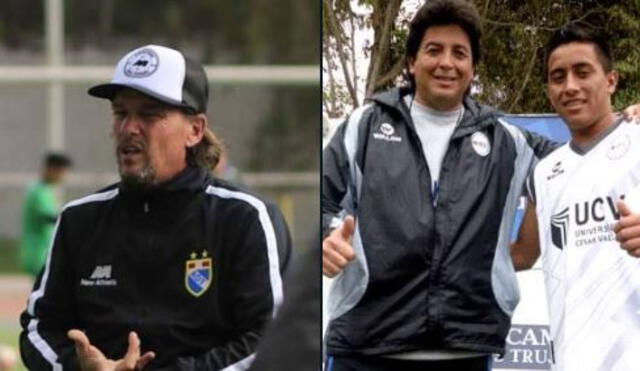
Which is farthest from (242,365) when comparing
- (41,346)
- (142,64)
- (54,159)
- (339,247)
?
(142,64)

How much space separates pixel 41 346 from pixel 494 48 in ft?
4.09

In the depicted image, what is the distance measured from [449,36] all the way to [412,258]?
1.63 feet

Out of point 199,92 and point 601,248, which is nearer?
point 601,248

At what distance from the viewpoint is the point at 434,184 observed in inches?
126

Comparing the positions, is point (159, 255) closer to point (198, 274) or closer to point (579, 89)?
point (198, 274)

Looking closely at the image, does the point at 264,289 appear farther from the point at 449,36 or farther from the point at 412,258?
the point at 449,36

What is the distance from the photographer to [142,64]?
3.36 metres

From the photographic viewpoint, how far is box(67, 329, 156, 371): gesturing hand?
3.29m

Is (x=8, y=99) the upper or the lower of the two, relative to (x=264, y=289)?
upper

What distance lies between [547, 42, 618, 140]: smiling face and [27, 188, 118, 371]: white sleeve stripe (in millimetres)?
1042

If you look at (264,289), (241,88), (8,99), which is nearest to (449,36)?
(241,88)

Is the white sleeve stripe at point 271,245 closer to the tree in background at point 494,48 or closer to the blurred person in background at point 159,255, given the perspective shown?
the blurred person in background at point 159,255

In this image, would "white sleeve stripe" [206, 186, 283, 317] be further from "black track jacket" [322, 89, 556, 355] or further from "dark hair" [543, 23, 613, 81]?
"dark hair" [543, 23, 613, 81]

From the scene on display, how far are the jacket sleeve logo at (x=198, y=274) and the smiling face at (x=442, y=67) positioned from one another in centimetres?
62
